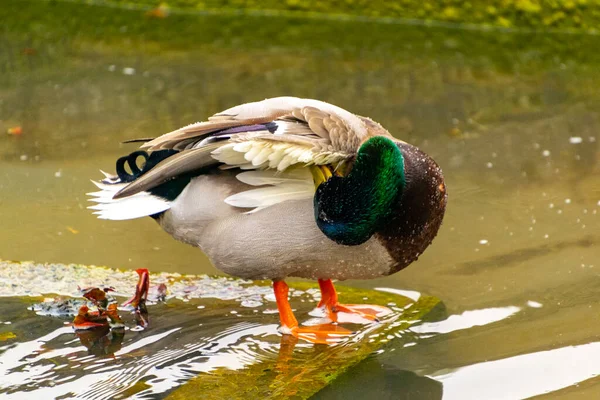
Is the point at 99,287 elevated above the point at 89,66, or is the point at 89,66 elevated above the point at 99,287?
the point at 89,66

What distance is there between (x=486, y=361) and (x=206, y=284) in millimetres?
1223

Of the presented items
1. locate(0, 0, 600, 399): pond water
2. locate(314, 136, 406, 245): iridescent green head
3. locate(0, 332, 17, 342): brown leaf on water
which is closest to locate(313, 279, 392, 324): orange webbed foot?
locate(0, 0, 600, 399): pond water

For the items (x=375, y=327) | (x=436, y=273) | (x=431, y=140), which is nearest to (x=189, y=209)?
(x=375, y=327)

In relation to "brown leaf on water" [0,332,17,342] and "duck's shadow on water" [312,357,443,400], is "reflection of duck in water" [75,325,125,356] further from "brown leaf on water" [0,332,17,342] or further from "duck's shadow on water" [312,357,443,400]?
"duck's shadow on water" [312,357,443,400]

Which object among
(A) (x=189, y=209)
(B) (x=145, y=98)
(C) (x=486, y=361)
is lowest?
(C) (x=486, y=361)

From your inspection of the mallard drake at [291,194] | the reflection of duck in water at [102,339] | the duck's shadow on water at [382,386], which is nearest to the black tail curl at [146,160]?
the mallard drake at [291,194]

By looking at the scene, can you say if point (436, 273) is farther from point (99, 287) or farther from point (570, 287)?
point (99, 287)

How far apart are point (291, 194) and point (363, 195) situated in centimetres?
31

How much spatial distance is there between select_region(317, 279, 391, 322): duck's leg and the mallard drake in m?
0.05

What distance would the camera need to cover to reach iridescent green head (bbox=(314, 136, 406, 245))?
2904mm

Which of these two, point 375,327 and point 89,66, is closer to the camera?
point 375,327

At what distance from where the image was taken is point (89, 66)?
6.45 m

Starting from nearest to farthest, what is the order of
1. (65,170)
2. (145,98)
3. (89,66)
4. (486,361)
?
(486,361)
(65,170)
(145,98)
(89,66)

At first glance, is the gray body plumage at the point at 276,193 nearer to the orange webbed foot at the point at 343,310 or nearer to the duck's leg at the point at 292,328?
the duck's leg at the point at 292,328
